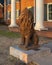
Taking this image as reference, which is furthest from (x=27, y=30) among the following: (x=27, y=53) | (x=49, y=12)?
(x=49, y=12)

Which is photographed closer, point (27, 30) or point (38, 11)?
point (27, 30)

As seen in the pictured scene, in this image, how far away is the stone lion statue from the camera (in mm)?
8086

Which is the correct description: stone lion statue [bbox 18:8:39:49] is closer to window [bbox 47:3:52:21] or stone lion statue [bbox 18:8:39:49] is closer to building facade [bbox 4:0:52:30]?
building facade [bbox 4:0:52:30]

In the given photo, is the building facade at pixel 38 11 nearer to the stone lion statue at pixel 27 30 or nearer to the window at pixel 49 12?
the window at pixel 49 12

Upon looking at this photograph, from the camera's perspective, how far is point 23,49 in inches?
329

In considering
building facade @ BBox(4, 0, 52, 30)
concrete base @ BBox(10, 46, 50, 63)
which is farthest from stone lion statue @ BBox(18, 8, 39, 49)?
building facade @ BBox(4, 0, 52, 30)

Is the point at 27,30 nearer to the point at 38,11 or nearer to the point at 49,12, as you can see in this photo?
the point at 38,11

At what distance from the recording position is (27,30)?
8.17 meters

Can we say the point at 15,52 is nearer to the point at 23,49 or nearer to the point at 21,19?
the point at 23,49

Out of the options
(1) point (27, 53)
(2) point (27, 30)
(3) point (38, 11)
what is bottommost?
(1) point (27, 53)

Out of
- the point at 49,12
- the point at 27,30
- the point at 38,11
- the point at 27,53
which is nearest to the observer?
the point at 27,53

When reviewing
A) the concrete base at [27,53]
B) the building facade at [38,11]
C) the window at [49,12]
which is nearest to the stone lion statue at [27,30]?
the concrete base at [27,53]

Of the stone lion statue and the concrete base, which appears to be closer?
the concrete base

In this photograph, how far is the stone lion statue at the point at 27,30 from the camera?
318 inches
